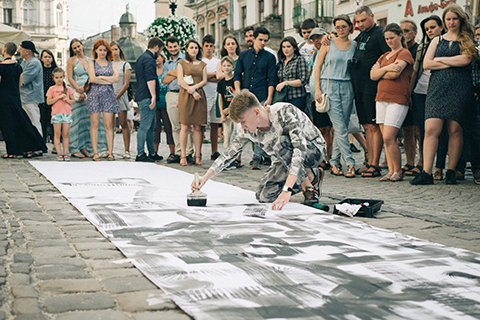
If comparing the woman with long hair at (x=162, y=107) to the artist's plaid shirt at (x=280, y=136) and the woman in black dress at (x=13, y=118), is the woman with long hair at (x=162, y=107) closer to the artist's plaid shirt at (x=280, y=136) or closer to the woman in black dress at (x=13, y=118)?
the woman in black dress at (x=13, y=118)

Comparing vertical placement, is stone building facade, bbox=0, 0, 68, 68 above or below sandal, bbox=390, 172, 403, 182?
above

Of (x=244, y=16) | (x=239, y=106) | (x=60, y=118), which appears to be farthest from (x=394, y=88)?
(x=244, y=16)

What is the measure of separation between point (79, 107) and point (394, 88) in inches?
222

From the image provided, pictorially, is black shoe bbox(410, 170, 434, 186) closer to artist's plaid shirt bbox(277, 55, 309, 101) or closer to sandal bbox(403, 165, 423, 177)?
sandal bbox(403, 165, 423, 177)

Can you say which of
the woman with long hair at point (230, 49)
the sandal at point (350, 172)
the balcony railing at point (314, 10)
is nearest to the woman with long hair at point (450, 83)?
the sandal at point (350, 172)

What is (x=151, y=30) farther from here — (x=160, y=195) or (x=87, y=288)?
(x=87, y=288)

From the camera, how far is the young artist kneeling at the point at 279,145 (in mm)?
4833

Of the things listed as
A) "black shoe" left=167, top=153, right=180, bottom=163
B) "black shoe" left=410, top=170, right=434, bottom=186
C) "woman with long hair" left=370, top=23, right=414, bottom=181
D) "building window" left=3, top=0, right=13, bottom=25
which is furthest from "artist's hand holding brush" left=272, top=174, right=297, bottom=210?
"building window" left=3, top=0, right=13, bottom=25

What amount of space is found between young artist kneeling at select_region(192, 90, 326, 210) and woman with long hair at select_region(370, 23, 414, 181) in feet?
6.83

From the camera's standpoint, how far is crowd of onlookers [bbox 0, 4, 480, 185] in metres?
7.18

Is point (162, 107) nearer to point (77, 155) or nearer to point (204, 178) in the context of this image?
point (77, 155)

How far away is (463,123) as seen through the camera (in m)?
7.12

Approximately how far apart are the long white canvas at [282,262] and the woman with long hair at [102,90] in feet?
14.8

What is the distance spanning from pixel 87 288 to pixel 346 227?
218cm
